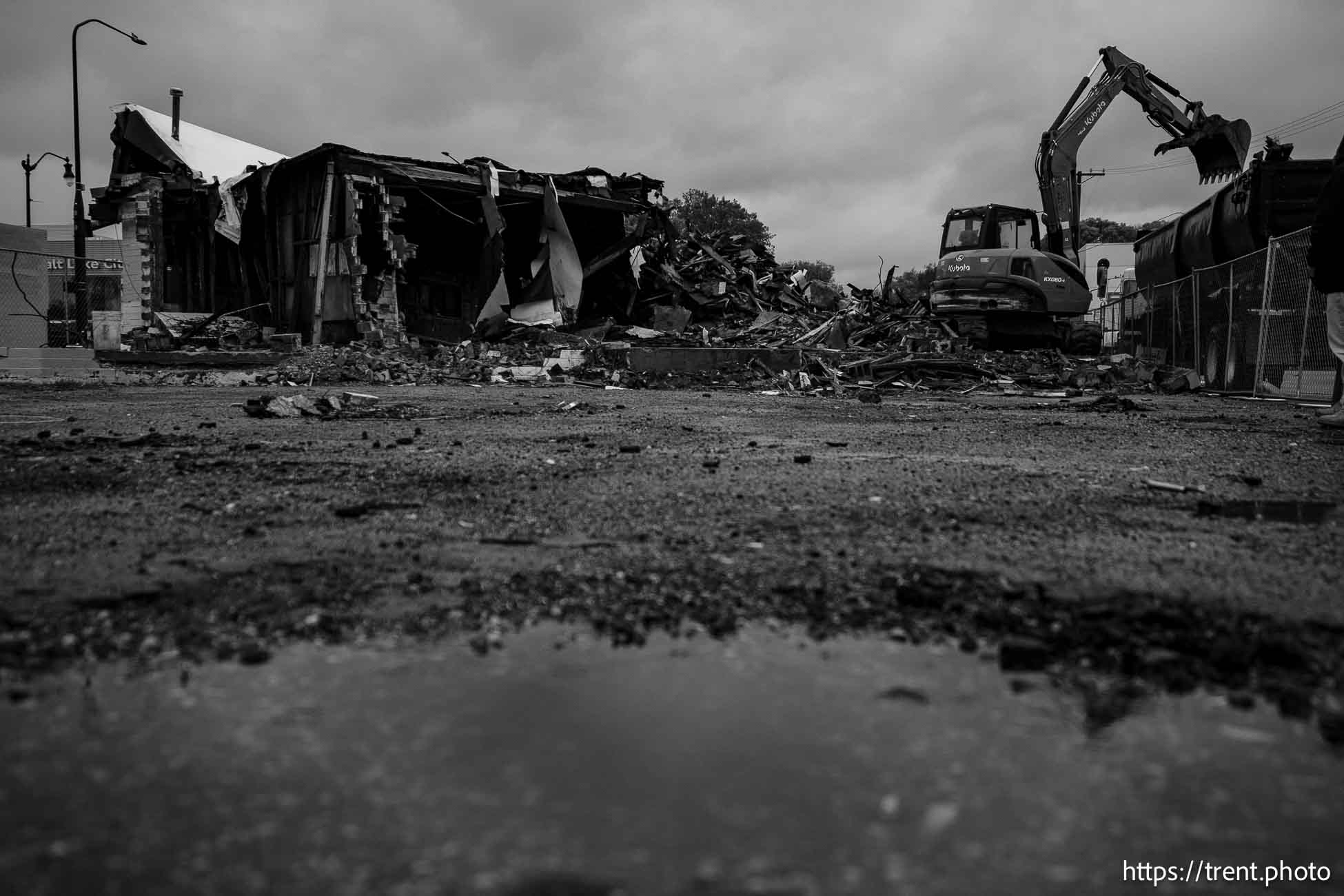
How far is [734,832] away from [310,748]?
0.66m

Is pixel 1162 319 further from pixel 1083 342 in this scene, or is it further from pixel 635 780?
pixel 635 780

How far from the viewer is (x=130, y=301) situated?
21016 millimetres

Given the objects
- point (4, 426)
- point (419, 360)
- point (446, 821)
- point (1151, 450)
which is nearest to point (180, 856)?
point (446, 821)

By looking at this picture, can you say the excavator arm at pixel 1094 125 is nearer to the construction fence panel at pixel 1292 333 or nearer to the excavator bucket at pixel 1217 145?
the excavator bucket at pixel 1217 145

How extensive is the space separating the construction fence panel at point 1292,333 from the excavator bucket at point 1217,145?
735 centimetres

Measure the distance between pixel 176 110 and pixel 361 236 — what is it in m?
9.35

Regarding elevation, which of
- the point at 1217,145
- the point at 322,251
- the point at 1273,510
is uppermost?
the point at 1217,145

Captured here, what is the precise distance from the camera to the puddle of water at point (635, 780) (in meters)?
1.17

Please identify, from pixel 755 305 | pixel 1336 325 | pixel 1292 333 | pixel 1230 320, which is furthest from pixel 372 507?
pixel 755 305

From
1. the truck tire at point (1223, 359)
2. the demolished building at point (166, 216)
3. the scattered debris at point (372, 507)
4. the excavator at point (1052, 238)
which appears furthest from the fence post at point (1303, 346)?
the demolished building at point (166, 216)

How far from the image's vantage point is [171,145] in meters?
21.3

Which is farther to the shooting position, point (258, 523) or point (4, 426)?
point (4, 426)

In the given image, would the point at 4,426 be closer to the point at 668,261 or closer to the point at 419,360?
the point at 419,360

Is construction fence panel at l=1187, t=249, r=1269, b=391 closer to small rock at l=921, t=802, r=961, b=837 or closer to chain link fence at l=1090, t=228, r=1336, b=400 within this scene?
chain link fence at l=1090, t=228, r=1336, b=400
